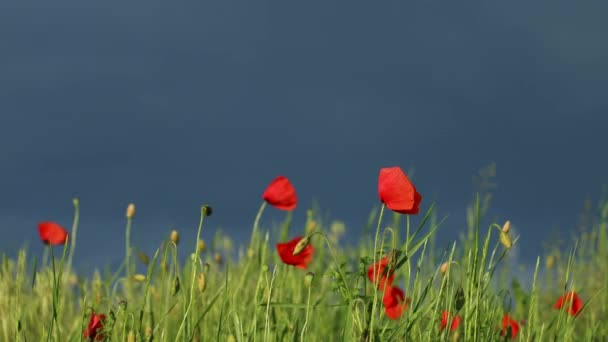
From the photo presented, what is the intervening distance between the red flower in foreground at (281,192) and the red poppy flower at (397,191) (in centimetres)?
103

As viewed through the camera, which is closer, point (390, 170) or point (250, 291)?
point (390, 170)

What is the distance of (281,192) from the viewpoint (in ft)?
10.0

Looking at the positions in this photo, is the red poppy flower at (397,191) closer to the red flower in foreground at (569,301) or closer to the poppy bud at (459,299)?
the poppy bud at (459,299)

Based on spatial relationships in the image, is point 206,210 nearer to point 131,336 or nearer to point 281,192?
point 131,336

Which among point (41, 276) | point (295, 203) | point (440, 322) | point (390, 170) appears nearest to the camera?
point (390, 170)

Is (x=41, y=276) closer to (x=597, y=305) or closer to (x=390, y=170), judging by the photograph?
(x=390, y=170)

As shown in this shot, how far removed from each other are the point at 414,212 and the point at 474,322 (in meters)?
0.43

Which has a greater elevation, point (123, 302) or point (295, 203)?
point (295, 203)

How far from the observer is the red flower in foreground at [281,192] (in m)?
3.05

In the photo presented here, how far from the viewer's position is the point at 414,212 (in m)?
2.05

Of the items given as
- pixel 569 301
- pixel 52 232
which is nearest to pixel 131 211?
pixel 52 232

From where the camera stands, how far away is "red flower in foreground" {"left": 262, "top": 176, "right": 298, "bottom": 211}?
3047mm

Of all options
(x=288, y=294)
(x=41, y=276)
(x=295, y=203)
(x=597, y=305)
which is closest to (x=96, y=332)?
(x=295, y=203)

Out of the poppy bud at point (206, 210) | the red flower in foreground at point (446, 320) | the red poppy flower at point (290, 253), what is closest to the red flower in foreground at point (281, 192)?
the red poppy flower at point (290, 253)
